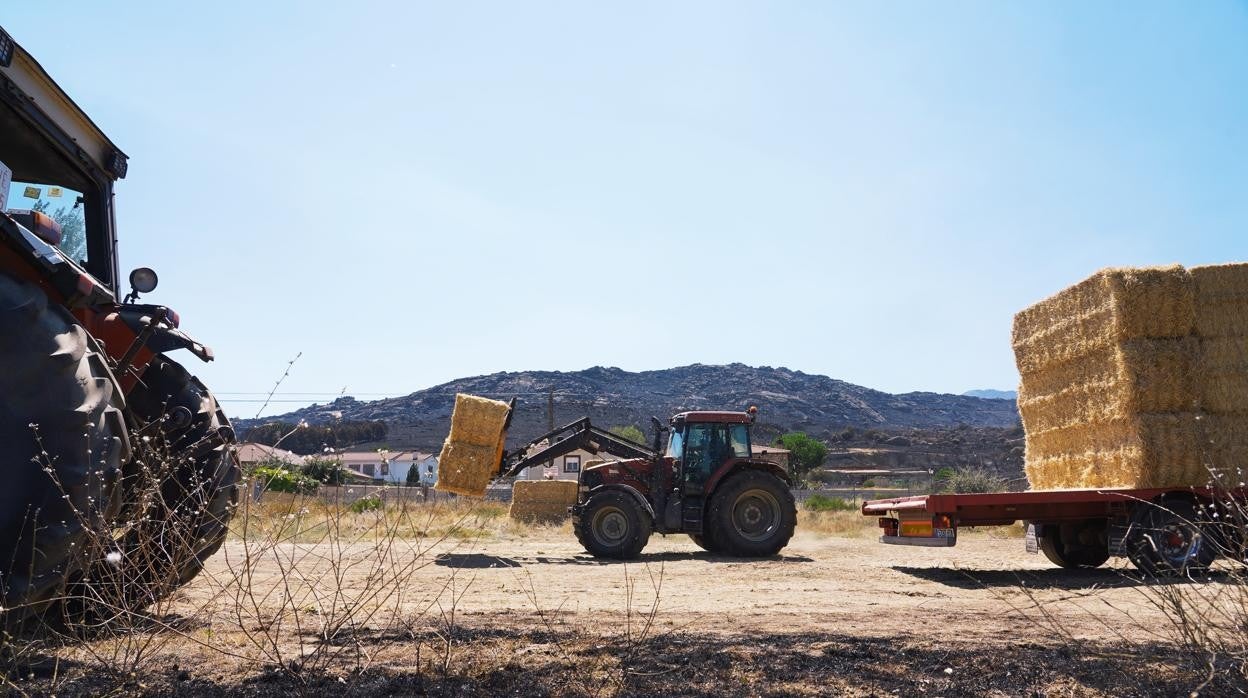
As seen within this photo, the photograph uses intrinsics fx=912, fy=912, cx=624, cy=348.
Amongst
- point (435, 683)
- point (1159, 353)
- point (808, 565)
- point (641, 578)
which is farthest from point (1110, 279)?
point (435, 683)

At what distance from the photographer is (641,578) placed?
9922 millimetres

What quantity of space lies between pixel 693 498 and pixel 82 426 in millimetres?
10725

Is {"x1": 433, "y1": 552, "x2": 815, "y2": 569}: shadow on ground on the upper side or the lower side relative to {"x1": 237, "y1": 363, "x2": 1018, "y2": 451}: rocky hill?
lower

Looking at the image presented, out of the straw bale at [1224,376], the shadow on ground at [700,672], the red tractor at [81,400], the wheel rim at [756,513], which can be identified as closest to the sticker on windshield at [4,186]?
the red tractor at [81,400]

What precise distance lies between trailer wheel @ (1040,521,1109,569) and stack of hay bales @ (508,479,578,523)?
11.7 metres

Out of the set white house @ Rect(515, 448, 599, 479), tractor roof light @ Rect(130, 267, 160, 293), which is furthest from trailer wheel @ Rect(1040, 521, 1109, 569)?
tractor roof light @ Rect(130, 267, 160, 293)

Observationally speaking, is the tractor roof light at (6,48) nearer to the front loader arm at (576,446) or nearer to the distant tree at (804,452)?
the front loader arm at (576,446)

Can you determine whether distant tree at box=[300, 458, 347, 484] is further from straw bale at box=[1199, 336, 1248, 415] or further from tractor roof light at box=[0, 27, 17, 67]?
straw bale at box=[1199, 336, 1248, 415]

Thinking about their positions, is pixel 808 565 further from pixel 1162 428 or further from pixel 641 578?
pixel 1162 428

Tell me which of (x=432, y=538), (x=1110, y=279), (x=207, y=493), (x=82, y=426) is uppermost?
(x=1110, y=279)

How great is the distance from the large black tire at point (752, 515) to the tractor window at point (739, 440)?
1.64 ft

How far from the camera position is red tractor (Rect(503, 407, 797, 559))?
1338 centimetres

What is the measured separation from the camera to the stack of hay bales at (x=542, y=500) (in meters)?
21.4

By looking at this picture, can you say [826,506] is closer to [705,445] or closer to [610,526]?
[705,445]
